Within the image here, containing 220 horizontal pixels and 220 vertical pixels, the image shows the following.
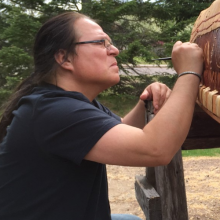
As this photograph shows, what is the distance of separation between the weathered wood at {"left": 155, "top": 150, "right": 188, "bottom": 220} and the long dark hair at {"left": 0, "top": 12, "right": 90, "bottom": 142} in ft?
3.07

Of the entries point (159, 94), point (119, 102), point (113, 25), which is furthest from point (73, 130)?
point (113, 25)

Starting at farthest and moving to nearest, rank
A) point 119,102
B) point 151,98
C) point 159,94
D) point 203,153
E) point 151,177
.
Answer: point 119,102 < point 203,153 < point 151,177 < point 151,98 < point 159,94

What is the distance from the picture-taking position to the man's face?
52.0 inches

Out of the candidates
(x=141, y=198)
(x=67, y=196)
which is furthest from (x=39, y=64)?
(x=141, y=198)

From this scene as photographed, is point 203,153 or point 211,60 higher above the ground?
point 211,60

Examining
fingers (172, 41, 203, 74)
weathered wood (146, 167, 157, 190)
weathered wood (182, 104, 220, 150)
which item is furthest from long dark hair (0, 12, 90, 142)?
weathered wood (146, 167, 157, 190)

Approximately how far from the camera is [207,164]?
5.90 meters

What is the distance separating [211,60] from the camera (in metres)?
1.14

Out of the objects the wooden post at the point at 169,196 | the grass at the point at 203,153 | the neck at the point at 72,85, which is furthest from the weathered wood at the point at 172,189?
the grass at the point at 203,153

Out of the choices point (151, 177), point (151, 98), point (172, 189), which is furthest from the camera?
point (151, 177)

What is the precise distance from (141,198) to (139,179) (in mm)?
208

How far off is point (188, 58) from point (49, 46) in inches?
21.8

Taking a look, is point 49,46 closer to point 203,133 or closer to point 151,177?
point 203,133

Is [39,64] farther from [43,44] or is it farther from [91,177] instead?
[91,177]
